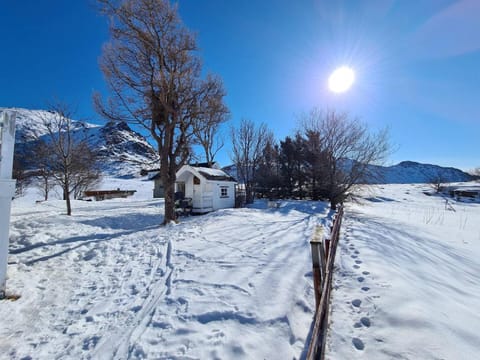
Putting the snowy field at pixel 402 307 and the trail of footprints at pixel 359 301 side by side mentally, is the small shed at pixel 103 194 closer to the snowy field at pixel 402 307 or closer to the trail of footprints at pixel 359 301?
the trail of footprints at pixel 359 301

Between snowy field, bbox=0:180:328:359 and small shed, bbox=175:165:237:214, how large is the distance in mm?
7916

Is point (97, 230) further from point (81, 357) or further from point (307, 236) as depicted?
point (307, 236)

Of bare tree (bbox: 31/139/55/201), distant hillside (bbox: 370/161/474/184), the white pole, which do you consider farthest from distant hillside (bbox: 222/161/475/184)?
the white pole

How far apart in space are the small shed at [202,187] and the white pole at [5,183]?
10.1 meters

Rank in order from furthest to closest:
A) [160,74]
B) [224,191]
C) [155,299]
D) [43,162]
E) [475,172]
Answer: [475,172], [224,191], [43,162], [160,74], [155,299]

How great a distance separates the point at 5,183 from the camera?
10.6 ft

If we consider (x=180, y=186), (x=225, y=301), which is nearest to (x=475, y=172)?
(x=180, y=186)

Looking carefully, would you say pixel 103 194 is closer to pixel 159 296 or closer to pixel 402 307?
pixel 159 296

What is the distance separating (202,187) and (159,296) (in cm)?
1089

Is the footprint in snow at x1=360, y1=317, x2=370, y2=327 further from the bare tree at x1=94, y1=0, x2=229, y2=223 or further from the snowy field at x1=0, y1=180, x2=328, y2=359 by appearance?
the bare tree at x1=94, y1=0, x2=229, y2=223

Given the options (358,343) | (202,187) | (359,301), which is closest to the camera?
(358,343)

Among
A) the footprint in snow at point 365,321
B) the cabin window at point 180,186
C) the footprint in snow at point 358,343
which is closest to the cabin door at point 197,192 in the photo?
the cabin window at point 180,186

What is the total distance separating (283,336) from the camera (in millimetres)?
2285

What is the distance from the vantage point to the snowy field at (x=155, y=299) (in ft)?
7.25
